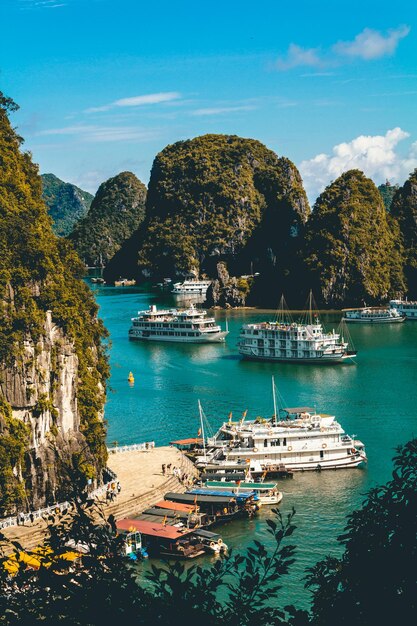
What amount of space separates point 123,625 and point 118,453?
34.5 meters

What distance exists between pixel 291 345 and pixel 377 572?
228ft

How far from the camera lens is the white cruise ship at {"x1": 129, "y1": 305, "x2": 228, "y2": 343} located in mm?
96625

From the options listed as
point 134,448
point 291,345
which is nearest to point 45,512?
point 134,448

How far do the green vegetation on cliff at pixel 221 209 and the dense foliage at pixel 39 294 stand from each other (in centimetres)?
11785

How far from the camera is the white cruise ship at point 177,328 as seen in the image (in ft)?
317

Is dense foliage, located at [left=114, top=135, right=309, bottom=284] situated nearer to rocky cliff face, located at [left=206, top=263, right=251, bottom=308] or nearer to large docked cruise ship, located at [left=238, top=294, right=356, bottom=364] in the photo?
rocky cliff face, located at [left=206, top=263, right=251, bottom=308]

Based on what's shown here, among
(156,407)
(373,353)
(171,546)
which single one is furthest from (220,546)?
(373,353)

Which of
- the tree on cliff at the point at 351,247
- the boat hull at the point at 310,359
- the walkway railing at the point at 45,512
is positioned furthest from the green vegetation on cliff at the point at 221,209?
the walkway railing at the point at 45,512

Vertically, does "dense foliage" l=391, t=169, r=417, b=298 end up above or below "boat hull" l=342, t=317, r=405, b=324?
above

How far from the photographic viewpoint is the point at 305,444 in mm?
45531

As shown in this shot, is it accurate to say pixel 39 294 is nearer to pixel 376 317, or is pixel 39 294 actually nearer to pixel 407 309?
pixel 376 317

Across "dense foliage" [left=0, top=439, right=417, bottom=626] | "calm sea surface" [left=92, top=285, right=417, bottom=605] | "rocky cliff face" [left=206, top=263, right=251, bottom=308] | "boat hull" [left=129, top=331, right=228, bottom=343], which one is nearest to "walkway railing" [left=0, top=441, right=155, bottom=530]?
"calm sea surface" [left=92, top=285, right=417, bottom=605]

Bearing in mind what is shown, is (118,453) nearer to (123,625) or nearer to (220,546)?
(220,546)

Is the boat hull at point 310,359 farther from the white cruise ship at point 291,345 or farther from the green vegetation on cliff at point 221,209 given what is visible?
the green vegetation on cliff at point 221,209
